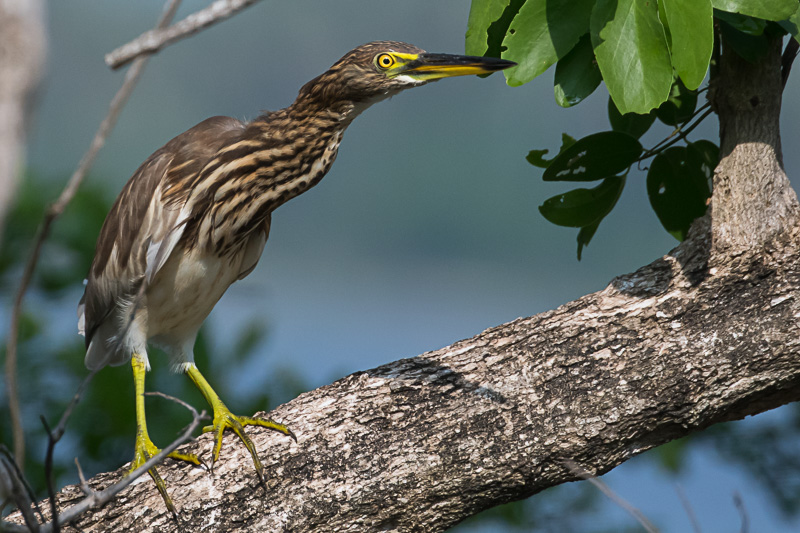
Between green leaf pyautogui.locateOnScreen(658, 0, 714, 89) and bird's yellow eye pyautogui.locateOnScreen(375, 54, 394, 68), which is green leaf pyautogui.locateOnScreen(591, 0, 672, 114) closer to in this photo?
A: green leaf pyautogui.locateOnScreen(658, 0, 714, 89)

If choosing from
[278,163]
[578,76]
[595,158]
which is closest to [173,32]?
[578,76]

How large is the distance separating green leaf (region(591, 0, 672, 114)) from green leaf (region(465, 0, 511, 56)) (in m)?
0.33

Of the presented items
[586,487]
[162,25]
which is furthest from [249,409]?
[162,25]

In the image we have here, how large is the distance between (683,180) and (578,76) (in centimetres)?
75

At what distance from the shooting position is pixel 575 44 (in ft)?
6.92

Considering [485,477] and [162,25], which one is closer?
[162,25]

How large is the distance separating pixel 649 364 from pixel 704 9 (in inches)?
41.3

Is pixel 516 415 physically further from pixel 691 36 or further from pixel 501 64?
pixel 691 36

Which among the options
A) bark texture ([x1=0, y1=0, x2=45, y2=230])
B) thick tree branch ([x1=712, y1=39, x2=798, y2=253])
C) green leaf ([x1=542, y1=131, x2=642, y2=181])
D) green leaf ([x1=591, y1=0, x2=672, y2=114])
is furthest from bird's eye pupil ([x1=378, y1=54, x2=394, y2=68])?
bark texture ([x1=0, y1=0, x2=45, y2=230])

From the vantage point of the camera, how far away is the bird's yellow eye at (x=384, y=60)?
2.50 meters

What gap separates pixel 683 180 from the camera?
2.69 meters

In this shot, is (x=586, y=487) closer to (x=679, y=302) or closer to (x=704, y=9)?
(x=679, y=302)

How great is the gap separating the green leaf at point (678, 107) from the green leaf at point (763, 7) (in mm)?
638

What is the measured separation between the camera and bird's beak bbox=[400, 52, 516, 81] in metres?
2.27
